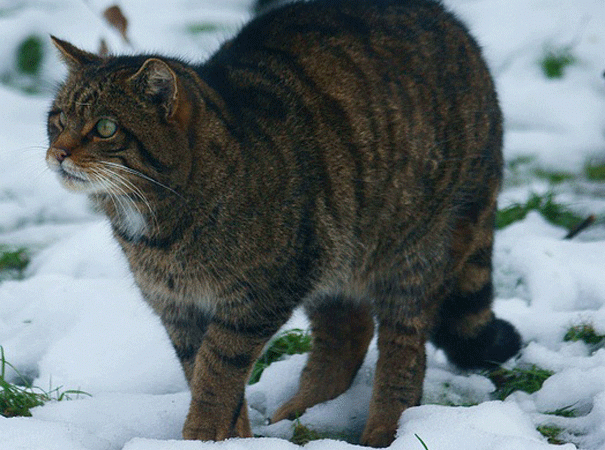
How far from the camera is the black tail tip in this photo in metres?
3.21

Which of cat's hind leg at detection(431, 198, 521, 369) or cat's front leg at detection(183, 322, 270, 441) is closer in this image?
cat's front leg at detection(183, 322, 270, 441)

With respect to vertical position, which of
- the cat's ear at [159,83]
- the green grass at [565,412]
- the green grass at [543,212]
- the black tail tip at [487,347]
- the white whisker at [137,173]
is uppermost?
the cat's ear at [159,83]

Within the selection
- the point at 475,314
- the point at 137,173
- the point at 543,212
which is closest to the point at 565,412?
the point at 475,314

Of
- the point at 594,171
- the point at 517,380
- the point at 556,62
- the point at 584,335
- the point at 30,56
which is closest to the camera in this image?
the point at 517,380

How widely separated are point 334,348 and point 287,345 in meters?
0.39

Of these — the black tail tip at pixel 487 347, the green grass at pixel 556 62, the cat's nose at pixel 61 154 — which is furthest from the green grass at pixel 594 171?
the cat's nose at pixel 61 154

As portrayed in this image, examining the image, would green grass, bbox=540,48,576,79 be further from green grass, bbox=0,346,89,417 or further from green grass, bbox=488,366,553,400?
green grass, bbox=0,346,89,417

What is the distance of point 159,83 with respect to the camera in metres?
2.48

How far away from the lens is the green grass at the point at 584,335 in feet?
10.8

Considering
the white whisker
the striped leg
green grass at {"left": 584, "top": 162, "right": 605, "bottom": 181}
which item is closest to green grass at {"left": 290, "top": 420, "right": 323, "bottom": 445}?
the striped leg

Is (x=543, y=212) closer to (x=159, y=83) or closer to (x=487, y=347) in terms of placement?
(x=487, y=347)

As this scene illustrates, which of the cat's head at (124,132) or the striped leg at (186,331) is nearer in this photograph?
the cat's head at (124,132)

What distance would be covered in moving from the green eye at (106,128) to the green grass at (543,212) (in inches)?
99.0

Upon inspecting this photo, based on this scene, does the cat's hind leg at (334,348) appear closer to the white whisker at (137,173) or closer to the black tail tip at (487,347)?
the black tail tip at (487,347)
